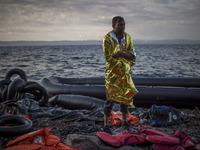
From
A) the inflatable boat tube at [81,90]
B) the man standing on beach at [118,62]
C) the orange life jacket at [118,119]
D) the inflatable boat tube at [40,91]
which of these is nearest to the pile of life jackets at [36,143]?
the man standing on beach at [118,62]

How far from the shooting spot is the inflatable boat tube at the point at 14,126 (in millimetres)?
2736

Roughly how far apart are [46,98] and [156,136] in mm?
3442

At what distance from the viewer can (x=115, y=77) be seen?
2988 mm

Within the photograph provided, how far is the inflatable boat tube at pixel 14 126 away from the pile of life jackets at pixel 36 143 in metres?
0.28

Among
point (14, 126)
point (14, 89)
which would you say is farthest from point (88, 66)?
point (14, 126)

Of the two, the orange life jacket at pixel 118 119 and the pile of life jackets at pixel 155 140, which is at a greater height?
the pile of life jackets at pixel 155 140

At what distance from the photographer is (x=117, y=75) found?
2984 millimetres

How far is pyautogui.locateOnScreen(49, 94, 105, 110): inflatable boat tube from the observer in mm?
4938

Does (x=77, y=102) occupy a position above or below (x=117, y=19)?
below

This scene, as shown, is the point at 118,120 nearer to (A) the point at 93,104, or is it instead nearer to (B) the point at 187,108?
(A) the point at 93,104

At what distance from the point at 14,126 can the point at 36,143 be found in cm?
54

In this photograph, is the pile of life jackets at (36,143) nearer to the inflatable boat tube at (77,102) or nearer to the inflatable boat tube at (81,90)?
the inflatable boat tube at (77,102)

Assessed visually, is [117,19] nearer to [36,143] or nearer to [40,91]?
[36,143]

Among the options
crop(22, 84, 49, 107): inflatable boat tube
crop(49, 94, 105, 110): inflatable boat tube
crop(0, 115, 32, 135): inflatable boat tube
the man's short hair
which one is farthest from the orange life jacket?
crop(22, 84, 49, 107): inflatable boat tube
